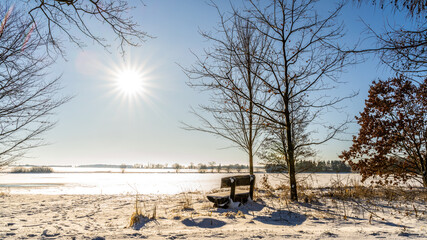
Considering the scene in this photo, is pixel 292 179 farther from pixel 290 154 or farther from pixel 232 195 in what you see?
Result: pixel 232 195

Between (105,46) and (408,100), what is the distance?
11.6m

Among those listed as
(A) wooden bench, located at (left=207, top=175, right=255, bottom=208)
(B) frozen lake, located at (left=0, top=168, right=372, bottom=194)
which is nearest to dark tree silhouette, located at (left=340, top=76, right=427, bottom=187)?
(B) frozen lake, located at (left=0, top=168, right=372, bottom=194)

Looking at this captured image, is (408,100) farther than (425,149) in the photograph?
Yes

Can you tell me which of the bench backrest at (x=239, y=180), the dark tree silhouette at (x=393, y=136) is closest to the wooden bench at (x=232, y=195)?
the bench backrest at (x=239, y=180)

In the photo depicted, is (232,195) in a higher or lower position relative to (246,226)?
higher

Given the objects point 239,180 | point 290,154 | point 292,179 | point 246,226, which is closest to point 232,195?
point 239,180

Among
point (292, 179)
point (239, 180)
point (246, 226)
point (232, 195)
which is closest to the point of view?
point (246, 226)

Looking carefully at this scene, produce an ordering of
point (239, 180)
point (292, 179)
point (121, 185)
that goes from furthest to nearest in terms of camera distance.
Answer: point (121, 185), point (292, 179), point (239, 180)

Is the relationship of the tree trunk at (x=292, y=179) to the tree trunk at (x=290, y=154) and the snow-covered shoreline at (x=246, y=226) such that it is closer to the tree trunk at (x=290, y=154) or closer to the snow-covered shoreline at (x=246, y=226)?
the tree trunk at (x=290, y=154)

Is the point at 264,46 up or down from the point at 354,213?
up

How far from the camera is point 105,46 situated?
423 centimetres

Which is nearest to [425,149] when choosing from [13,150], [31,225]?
[31,225]

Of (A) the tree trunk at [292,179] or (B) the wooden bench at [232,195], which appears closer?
(B) the wooden bench at [232,195]

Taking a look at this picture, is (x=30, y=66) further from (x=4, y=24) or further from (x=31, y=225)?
(x=31, y=225)
